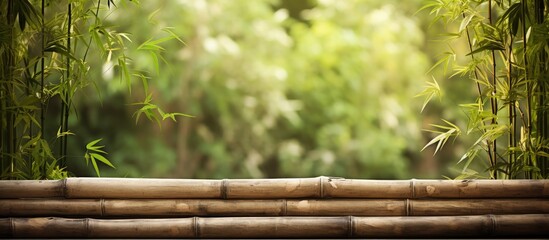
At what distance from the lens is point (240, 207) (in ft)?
6.46

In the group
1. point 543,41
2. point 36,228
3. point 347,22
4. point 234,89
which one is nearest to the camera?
point 36,228

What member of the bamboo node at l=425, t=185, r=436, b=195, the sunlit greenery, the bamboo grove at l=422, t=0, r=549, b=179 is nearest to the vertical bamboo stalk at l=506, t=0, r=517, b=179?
the bamboo grove at l=422, t=0, r=549, b=179

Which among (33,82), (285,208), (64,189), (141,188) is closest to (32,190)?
(64,189)

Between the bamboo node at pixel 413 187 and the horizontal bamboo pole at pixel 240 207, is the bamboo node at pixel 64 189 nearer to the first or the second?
the horizontal bamboo pole at pixel 240 207

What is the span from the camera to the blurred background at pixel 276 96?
23.1 ft

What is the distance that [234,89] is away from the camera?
7.22 meters

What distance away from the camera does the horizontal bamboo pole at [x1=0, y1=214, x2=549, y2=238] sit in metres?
1.91

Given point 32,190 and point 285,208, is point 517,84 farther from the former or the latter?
point 32,190

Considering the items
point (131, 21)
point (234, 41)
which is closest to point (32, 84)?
point (131, 21)

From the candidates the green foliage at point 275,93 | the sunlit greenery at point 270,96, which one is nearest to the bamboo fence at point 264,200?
the sunlit greenery at point 270,96

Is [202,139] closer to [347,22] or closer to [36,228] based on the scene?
[347,22]

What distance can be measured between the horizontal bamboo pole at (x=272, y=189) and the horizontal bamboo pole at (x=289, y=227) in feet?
0.24

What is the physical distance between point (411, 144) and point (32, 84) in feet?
19.6

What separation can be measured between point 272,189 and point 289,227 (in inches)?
4.4
